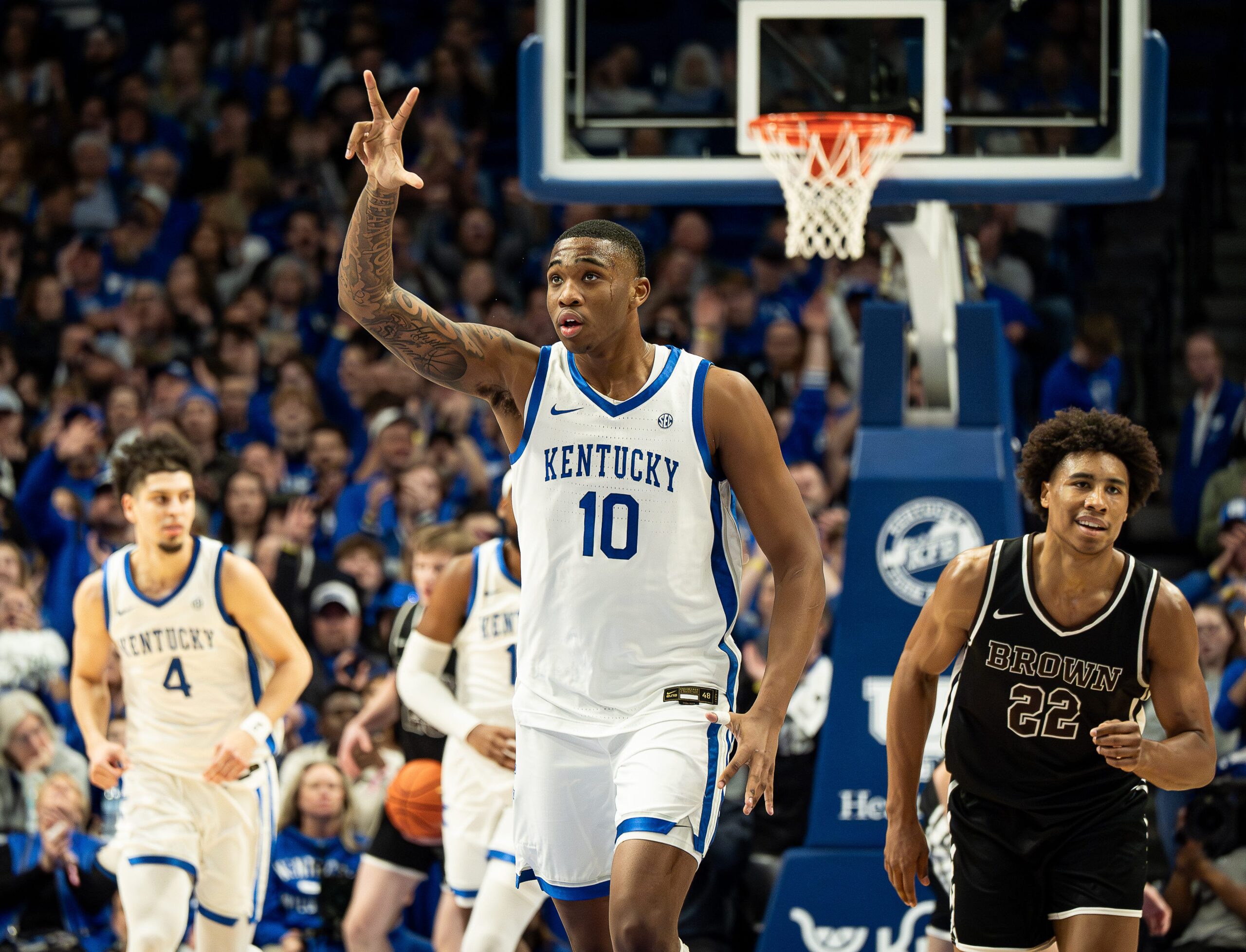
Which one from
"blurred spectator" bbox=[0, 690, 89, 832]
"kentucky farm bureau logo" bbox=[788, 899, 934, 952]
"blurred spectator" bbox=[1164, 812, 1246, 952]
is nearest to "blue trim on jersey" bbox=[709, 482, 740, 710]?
"kentucky farm bureau logo" bbox=[788, 899, 934, 952]

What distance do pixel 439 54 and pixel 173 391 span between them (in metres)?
3.82

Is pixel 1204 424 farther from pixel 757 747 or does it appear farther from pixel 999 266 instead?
pixel 757 747

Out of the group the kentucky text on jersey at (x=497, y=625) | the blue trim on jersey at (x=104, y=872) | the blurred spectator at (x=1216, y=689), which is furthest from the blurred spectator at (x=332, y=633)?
the blurred spectator at (x=1216, y=689)

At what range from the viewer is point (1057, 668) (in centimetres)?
450

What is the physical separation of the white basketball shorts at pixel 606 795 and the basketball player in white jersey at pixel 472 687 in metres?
1.93

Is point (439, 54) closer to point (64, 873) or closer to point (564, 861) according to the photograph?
point (64, 873)

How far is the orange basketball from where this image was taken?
6645 mm

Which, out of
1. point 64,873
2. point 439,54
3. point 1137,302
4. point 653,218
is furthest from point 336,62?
point 64,873

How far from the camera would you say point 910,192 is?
6781 mm

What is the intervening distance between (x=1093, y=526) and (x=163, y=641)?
3.27 metres

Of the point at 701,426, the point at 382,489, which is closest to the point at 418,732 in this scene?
the point at 382,489

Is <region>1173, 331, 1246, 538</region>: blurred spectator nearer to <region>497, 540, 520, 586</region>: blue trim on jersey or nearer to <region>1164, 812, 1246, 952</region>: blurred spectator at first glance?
<region>1164, 812, 1246, 952</region>: blurred spectator

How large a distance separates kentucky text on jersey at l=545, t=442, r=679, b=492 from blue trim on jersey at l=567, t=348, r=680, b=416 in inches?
3.7

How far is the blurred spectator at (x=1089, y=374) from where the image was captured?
9.64m
